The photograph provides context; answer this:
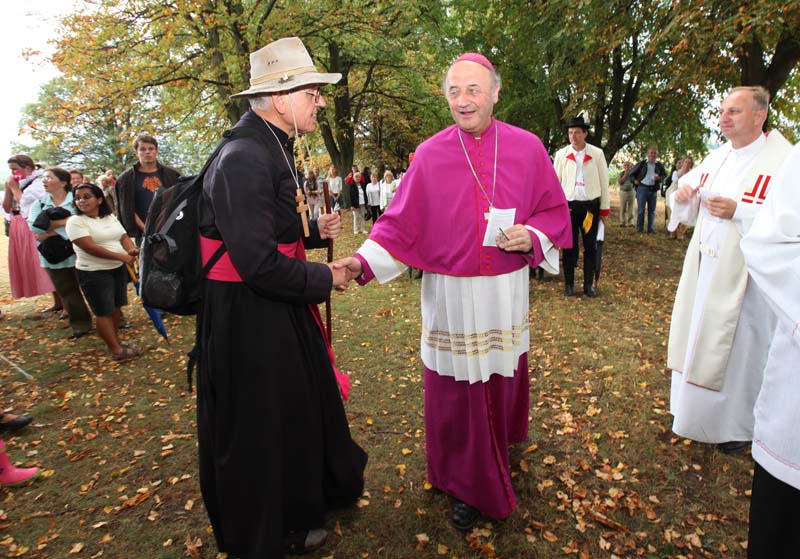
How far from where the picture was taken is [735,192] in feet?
10.6

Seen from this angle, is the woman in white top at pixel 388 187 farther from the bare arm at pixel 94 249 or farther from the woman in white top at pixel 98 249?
the bare arm at pixel 94 249

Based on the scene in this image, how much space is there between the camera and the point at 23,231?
753 centimetres

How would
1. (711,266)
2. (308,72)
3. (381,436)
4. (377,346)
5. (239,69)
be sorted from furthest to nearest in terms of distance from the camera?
(239,69)
(377,346)
(381,436)
(711,266)
(308,72)

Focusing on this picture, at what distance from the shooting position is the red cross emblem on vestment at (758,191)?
10.1ft

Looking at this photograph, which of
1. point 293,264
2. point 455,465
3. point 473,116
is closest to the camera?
point 293,264

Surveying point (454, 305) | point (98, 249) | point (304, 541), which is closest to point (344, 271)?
point (454, 305)

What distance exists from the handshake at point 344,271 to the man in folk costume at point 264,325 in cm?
1

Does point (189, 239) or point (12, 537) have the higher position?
point (189, 239)

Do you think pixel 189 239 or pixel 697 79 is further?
pixel 697 79

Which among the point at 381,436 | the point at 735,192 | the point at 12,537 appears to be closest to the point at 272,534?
the point at 381,436

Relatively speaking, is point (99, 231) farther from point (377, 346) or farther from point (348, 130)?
point (348, 130)

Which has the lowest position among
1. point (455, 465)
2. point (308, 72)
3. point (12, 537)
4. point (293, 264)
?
point (12, 537)

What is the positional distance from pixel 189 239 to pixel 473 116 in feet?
5.36

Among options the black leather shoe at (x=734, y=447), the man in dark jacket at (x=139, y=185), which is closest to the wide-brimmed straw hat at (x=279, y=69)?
the black leather shoe at (x=734, y=447)
